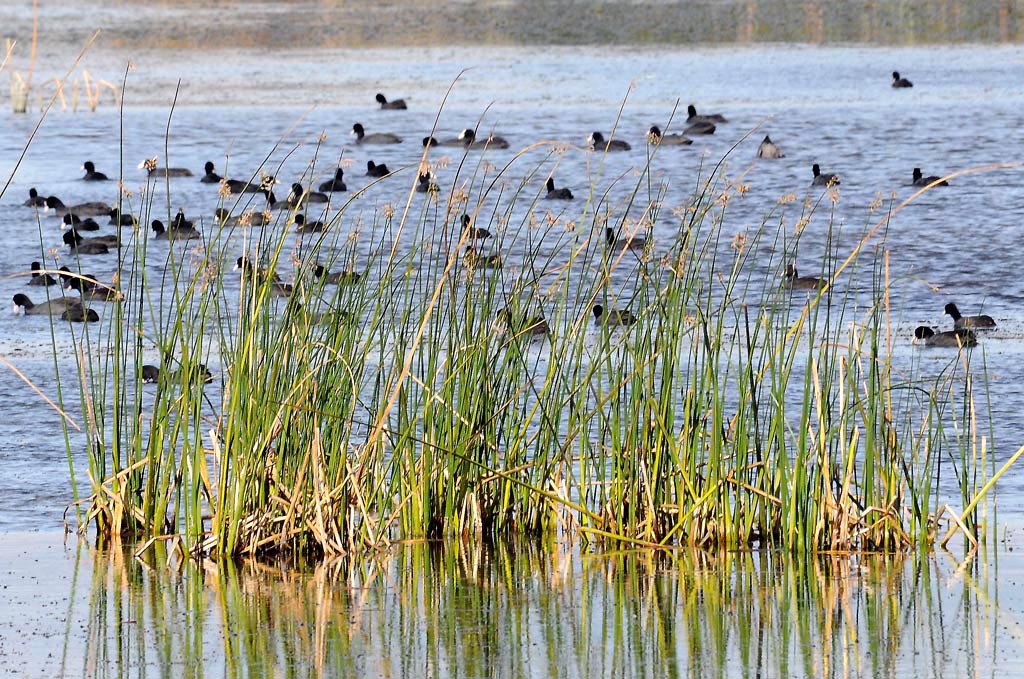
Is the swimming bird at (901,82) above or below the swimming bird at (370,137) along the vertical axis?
above

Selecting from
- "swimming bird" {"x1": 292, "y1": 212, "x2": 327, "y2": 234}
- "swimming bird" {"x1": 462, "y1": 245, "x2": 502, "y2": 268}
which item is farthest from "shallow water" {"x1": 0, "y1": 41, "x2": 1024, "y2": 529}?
"swimming bird" {"x1": 462, "y1": 245, "x2": 502, "y2": 268}

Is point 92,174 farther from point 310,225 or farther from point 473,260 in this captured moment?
point 473,260

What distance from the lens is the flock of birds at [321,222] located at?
21.8 ft

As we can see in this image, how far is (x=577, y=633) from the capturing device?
522 centimetres

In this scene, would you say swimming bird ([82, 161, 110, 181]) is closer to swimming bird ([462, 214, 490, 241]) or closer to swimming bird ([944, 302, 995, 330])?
swimming bird ([944, 302, 995, 330])

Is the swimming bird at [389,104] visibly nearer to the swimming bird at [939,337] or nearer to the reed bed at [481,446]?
the swimming bird at [939,337]

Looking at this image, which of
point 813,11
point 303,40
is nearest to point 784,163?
point 303,40

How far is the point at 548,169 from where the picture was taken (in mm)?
19578

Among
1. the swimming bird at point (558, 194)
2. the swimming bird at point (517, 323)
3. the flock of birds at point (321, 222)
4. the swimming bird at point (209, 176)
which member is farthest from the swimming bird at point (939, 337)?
the swimming bird at point (209, 176)

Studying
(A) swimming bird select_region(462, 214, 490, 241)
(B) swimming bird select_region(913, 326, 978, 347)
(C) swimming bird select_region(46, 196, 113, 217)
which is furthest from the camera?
(C) swimming bird select_region(46, 196, 113, 217)

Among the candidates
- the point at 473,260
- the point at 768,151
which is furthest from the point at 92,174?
the point at 473,260

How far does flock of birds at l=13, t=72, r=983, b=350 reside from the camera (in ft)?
21.8

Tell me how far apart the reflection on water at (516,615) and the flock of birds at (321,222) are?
94 centimetres

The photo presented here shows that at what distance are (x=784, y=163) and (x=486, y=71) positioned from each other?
1000 centimetres
